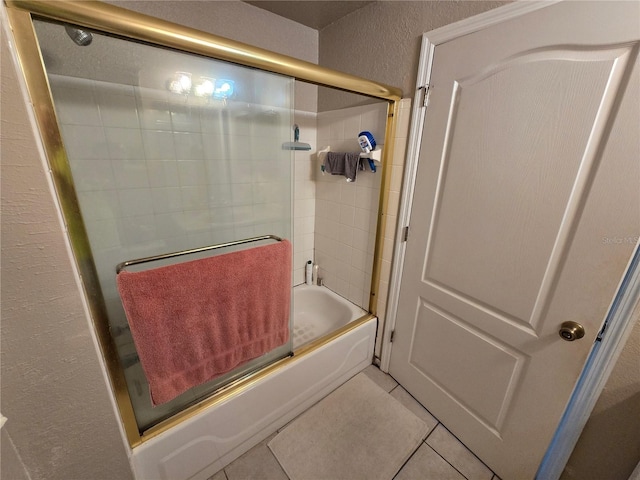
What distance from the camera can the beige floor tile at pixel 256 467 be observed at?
116 cm

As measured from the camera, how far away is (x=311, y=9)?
1.46m

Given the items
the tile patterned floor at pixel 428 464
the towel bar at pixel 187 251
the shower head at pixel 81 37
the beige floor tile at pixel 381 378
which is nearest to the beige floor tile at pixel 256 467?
the tile patterned floor at pixel 428 464

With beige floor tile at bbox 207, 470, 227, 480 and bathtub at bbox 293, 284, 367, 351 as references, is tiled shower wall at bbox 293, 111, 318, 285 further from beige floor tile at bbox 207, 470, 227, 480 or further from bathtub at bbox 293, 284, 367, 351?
beige floor tile at bbox 207, 470, 227, 480

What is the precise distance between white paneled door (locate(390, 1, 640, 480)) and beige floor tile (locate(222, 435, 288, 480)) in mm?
909

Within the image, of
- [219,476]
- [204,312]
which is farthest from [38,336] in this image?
[219,476]

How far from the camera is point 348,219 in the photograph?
1.80 m

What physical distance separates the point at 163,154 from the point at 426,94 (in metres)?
1.23

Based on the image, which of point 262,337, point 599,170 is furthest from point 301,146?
point 599,170

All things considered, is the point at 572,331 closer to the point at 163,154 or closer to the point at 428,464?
the point at 428,464

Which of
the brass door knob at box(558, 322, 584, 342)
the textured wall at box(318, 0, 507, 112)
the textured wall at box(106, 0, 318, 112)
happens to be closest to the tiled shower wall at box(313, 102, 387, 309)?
the textured wall at box(318, 0, 507, 112)

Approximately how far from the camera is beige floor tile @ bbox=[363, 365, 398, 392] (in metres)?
1.63

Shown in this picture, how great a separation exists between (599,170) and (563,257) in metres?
0.29

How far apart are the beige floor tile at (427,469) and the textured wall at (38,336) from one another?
1266mm

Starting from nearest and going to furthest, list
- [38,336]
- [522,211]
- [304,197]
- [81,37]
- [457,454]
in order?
1. [38,336]
2. [81,37]
3. [522,211]
4. [457,454]
5. [304,197]
